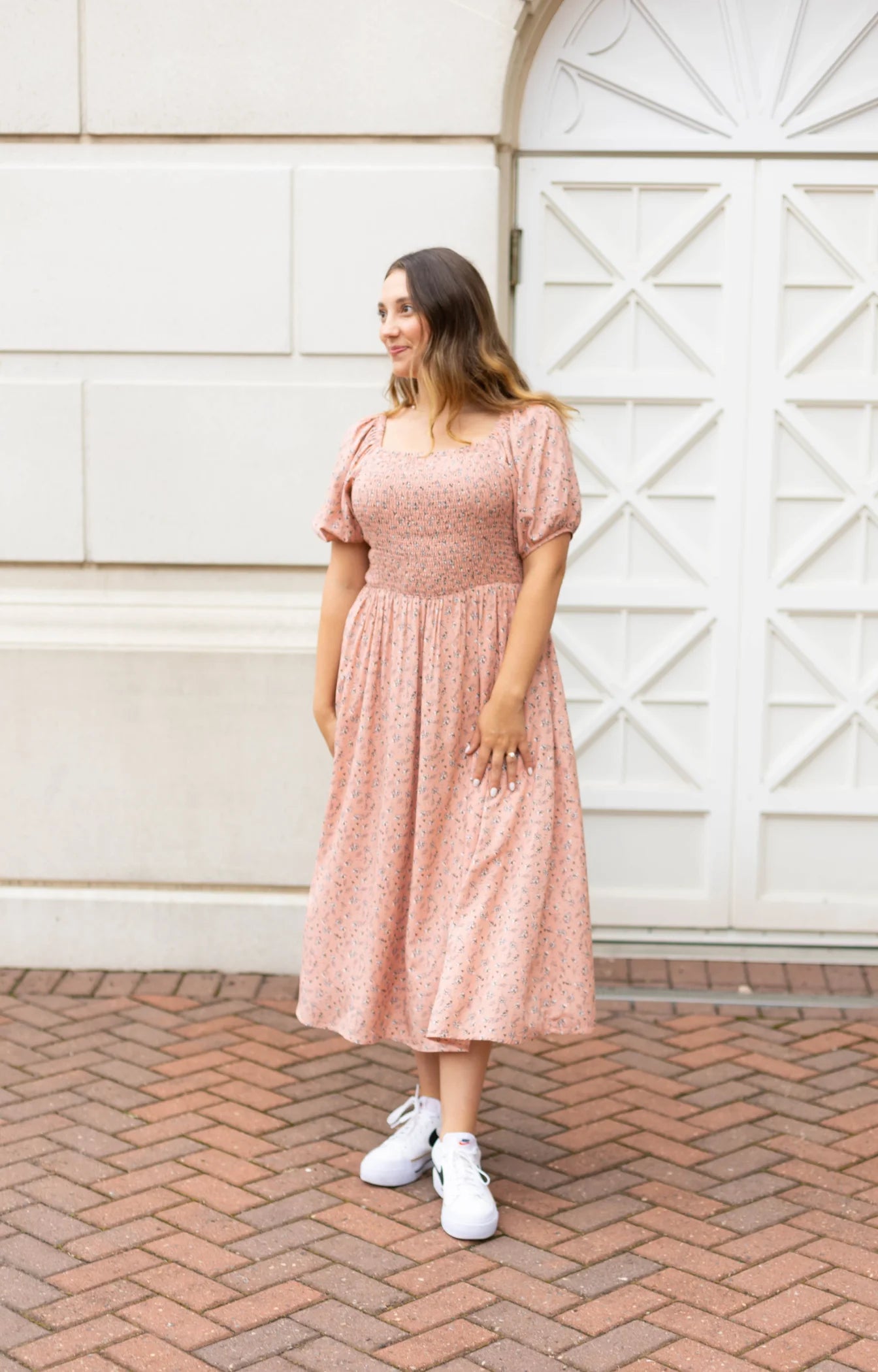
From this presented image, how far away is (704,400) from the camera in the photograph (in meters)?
4.97

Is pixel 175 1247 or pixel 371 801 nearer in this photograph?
pixel 175 1247

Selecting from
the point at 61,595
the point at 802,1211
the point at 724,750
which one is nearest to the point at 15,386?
the point at 61,595

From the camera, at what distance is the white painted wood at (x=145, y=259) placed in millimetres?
4754

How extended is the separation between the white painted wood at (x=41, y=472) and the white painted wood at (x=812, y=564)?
6.94 feet

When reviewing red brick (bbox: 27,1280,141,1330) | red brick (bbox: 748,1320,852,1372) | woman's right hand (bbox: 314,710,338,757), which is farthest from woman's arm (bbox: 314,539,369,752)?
red brick (bbox: 748,1320,852,1372)

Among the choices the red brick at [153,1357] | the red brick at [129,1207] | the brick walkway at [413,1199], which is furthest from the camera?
the red brick at [129,1207]

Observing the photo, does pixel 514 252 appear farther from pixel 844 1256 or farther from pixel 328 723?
pixel 844 1256

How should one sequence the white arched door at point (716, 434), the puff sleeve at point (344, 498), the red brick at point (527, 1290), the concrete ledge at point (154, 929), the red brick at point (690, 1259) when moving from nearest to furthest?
the red brick at point (527, 1290) → the red brick at point (690, 1259) → the puff sleeve at point (344, 498) → the white arched door at point (716, 434) → the concrete ledge at point (154, 929)

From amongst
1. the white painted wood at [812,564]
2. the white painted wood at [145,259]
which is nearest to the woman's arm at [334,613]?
the white painted wood at [145,259]

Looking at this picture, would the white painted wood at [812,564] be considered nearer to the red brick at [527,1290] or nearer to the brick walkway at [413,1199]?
the brick walkway at [413,1199]

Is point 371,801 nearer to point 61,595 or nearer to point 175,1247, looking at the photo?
point 175,1247

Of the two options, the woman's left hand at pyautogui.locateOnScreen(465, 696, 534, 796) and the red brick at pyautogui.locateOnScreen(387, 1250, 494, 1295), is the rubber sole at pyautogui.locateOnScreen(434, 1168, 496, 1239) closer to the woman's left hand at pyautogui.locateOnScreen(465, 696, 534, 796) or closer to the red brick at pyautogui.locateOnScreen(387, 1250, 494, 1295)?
the red brick at pyautogui.locateOnScreen(387, 1250, 494, 1295)

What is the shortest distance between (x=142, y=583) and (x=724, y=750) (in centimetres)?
193

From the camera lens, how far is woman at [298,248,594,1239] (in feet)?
10.9
